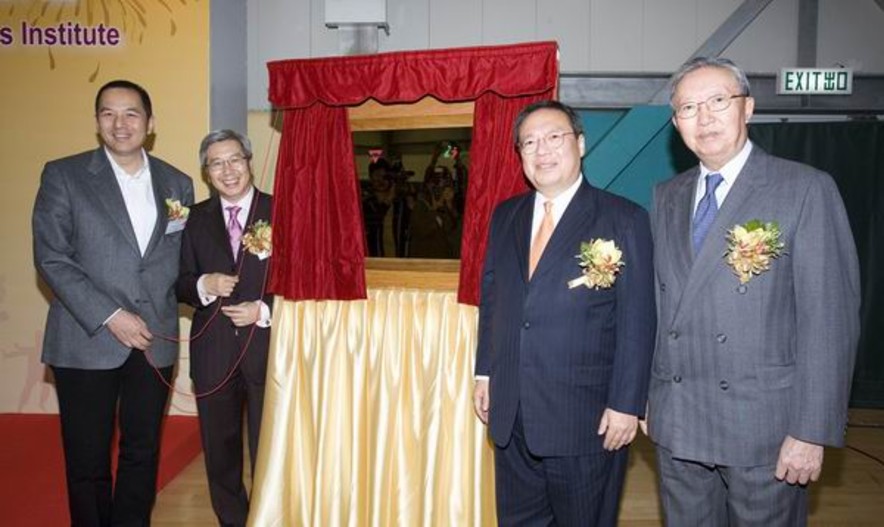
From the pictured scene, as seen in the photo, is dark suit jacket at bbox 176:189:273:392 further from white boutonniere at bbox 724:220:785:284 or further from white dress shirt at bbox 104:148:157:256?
white boutonniere at bbox 724:220:785:284

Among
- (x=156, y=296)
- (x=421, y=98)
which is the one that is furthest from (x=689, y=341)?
(x=156, y=296)

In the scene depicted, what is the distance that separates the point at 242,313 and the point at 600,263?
1.40 metres

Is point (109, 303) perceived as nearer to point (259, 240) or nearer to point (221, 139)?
point (259, 240)

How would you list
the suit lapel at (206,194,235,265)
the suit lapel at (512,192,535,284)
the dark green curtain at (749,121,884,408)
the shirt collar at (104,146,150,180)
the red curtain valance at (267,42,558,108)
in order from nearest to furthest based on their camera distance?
the suit lapel at (512,192,535,284), the red curtain valance at (267,42,558,108), the shirt collar at (104,146,150,180), the suit lapel at (206,194,235,265), the dark green curtain at (749,121,884,408)

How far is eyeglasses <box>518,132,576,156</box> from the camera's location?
1872 mm

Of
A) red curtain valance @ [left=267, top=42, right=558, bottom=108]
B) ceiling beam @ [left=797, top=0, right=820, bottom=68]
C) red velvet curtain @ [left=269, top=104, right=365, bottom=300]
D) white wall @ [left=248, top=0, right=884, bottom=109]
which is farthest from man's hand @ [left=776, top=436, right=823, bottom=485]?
ceiling beam @ [left=797, top=0, right=820, bottom=68]

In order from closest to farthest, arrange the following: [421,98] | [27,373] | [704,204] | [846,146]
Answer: [704,204] → [421,98] → [27,373] → [846,146]

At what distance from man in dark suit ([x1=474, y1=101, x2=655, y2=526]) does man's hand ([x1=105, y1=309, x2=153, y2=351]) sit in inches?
49.0

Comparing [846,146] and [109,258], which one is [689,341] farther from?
[846,146]

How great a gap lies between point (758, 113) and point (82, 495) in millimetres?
4810

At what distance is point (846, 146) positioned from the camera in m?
4.85

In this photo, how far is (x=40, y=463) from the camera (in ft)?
10.5

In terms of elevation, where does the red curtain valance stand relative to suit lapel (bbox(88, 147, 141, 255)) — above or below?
above

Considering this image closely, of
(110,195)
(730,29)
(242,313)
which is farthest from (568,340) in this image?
(730,29)
